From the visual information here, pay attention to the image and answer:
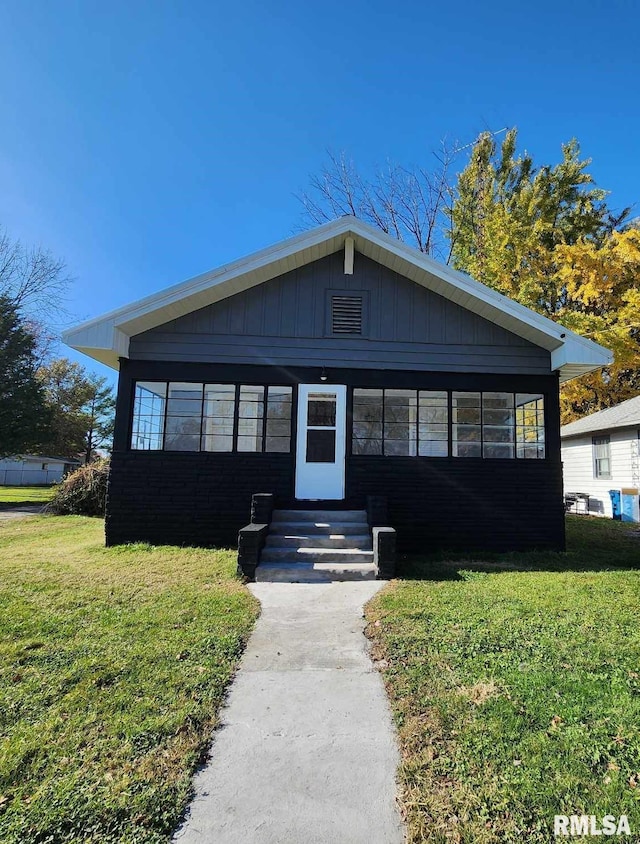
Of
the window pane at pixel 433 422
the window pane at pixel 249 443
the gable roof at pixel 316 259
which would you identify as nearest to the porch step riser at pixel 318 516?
the window pane at pixel 249 443

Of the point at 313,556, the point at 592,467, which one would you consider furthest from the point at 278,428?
the point at 592,467

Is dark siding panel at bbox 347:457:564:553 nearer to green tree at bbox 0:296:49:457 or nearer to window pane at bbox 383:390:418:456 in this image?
window pane at bbox 383:390:418:456

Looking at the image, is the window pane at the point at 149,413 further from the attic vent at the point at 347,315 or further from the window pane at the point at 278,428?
the attic vent at the point at 347,315

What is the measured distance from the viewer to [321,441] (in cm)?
810

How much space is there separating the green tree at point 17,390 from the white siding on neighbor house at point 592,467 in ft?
78.5

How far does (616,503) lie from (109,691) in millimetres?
15211

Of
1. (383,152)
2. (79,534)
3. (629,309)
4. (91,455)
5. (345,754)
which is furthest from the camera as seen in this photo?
(91,455)

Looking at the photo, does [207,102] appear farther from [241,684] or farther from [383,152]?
[241,684]

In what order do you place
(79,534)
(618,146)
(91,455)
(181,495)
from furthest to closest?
(91,455)
(618,146)
(79,534)
(181,495)

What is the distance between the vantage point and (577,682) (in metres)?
3.03

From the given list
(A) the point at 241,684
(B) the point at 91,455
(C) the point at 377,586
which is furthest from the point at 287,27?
(B) the point at 91,455

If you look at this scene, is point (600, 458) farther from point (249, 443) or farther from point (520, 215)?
point (249, 443)

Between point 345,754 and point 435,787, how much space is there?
1.66 feet

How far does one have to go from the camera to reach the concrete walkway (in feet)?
6.15
